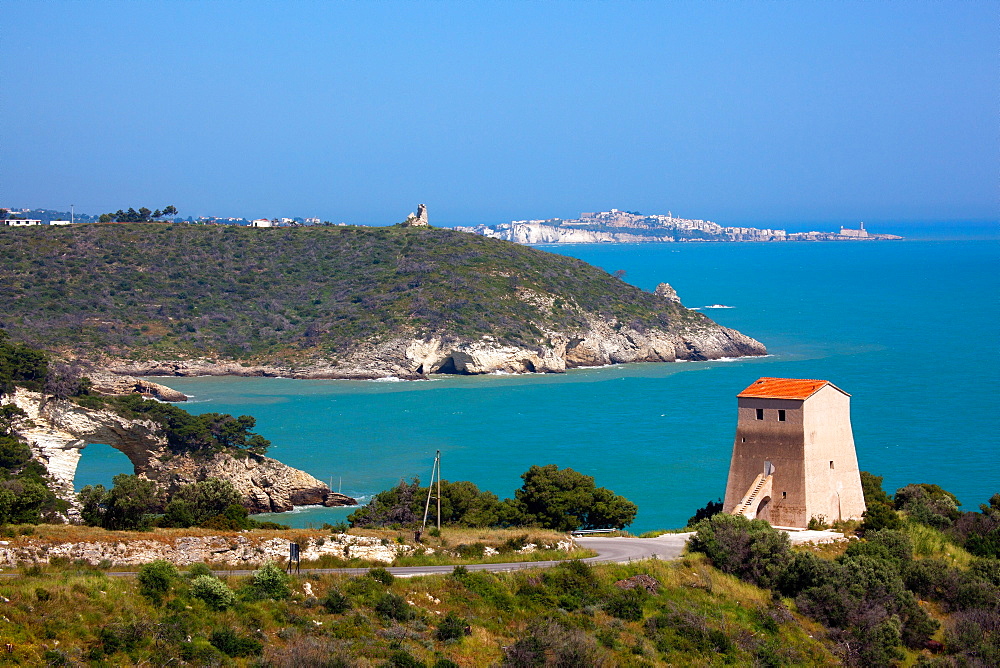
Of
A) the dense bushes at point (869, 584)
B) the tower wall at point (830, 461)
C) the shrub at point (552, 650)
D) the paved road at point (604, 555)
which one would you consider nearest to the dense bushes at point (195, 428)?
the paved road at point (604, 555)

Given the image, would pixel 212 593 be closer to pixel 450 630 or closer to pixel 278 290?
pixel 450 630

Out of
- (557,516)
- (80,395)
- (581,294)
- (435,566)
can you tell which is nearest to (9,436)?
(80,395)

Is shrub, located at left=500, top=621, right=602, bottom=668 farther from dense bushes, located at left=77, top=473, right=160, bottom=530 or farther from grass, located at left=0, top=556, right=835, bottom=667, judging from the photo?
dense bushes, located at left=77, top=473, right=160, bottom=530

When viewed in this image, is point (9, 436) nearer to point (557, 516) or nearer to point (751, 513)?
point (557, 516)

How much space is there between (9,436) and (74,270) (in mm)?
61051

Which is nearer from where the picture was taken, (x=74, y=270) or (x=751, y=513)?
(x=751, y=513)

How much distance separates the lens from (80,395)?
49.5m

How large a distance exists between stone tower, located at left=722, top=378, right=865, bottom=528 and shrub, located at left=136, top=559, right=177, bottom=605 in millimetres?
14683

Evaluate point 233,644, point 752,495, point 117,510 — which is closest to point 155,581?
point 233,644

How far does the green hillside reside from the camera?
94.8 metres

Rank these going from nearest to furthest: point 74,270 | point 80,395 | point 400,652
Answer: point 400,652, point 80,395, point 74,270

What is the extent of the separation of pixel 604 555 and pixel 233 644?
10.5 metres

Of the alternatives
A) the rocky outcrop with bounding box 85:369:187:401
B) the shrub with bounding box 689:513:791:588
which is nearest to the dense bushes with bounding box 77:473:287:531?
the shrub with bounding box 689:513:791:588

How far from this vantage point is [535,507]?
36938 mm
